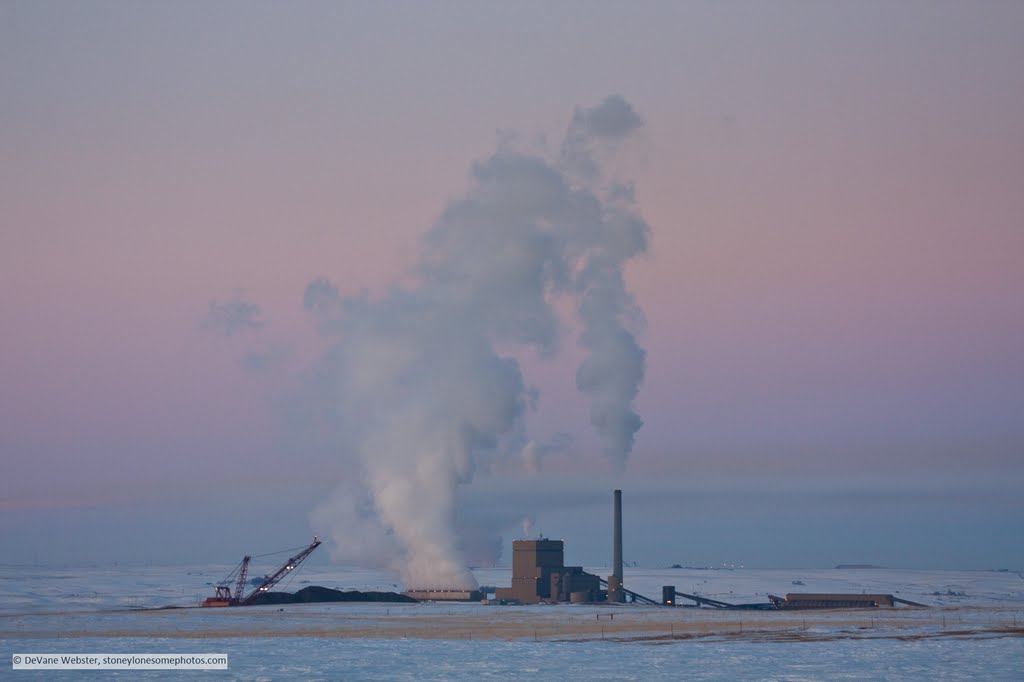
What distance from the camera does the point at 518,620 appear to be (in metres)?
146

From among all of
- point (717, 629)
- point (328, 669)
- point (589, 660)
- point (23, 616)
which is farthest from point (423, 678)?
point (23, 616)

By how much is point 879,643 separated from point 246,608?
10601 centimetres

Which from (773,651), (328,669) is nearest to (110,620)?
(328,669)

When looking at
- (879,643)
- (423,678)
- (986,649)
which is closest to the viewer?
(423,678)

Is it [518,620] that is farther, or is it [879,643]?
[518,620]

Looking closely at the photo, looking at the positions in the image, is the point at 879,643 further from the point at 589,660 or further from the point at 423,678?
the point at 423,678

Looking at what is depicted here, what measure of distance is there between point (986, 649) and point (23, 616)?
114 meters

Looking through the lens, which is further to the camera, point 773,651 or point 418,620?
point 418,620

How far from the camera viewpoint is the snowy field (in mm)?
80062

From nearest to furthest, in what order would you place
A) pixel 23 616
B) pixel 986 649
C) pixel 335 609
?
pixel 986 649 → pixel 23 616 → pixel 335 609

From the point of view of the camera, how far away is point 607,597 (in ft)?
645

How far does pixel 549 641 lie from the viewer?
358ft

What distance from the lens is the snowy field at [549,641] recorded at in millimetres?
80062

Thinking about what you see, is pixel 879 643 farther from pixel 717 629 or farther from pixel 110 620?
pixel 110 620
